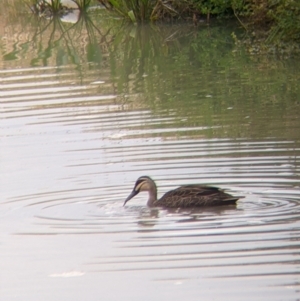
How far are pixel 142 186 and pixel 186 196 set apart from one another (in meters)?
0.49

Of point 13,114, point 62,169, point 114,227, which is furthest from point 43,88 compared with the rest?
point 114,227

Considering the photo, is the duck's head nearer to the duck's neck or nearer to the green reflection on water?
the duck's neck

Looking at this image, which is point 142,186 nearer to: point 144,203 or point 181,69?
point 144,203

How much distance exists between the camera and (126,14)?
2727 cm

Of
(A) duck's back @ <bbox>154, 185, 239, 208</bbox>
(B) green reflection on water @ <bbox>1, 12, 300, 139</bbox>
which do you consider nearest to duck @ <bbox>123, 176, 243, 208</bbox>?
(A) duck's back @ <bbox>154, 185, 239, 208</bbox>

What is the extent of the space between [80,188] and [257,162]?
6.38ft

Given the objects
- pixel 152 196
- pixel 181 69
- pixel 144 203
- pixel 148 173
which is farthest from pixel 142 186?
pixel 181 69

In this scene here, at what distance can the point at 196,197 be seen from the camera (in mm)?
9656

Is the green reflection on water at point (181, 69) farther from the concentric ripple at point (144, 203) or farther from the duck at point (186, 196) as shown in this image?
the duck at point (186, 196)

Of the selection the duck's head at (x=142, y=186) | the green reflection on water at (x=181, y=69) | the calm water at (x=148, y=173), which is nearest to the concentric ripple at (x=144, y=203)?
the calm water at (x=148, y=173)

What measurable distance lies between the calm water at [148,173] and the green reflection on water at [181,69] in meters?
0.05

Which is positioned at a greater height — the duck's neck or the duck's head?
the duck's head

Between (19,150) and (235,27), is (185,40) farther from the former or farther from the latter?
(19,150)

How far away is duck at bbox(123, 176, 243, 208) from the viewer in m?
9.53
